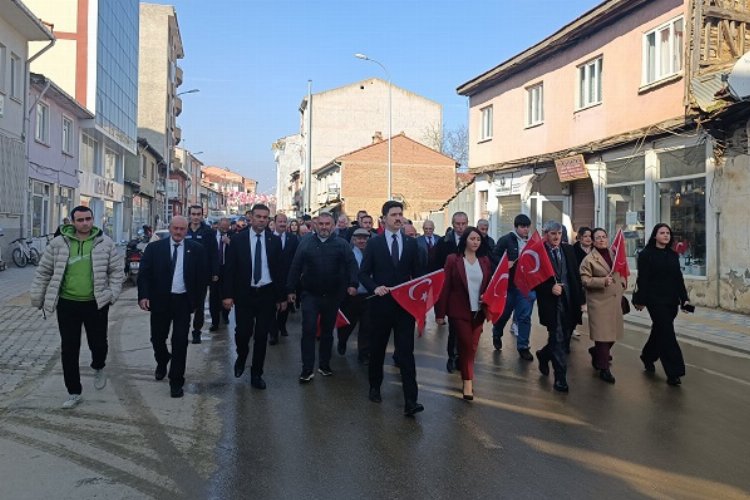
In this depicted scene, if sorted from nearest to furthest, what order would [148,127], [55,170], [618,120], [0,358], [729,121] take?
[0,358]
[729,121]
[618,120]
[55,170]
[148,127]

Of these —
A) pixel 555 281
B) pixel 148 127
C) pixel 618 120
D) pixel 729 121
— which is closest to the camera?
pixel 555 281

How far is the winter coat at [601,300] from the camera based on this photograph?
7449mm

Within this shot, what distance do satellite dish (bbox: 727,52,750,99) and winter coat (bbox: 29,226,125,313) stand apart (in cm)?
1166

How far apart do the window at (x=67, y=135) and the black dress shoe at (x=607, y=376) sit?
2669cm

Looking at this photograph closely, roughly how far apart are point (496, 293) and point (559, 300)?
1.17 meters

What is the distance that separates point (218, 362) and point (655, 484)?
5500 millimetres

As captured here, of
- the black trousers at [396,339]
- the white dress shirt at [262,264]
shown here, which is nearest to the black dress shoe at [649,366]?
the black trousers at [396,339]

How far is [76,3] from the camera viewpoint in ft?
96.8

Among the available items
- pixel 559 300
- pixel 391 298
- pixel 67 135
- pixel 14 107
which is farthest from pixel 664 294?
pixel 67 135

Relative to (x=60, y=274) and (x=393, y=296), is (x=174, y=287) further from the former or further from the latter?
(x=393, y=296)

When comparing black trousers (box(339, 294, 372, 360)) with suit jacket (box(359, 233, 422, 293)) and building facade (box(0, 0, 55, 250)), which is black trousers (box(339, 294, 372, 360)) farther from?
building facade (box(0, 0, 55, 250))

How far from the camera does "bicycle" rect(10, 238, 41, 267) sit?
70.3 ft

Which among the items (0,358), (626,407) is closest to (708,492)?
(626,407)

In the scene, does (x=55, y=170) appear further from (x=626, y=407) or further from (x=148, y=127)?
(x=148, y=127)
